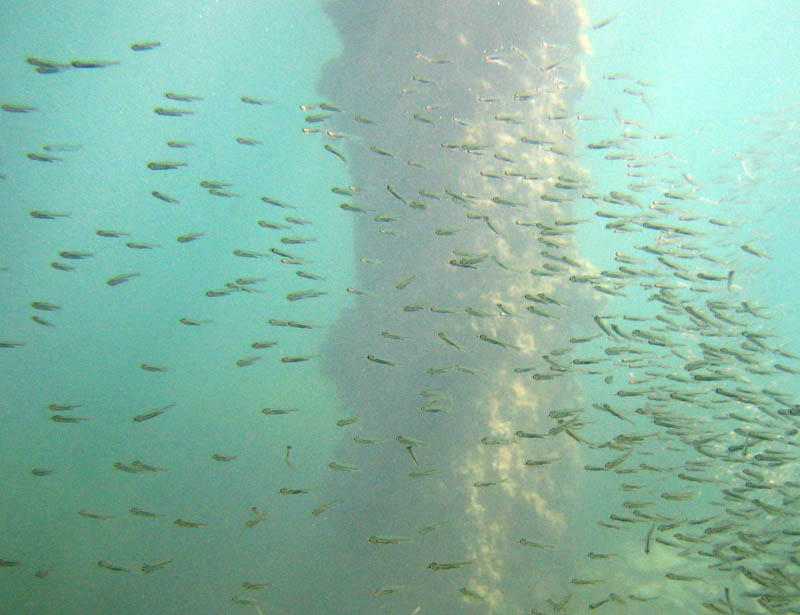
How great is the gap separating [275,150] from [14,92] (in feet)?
116

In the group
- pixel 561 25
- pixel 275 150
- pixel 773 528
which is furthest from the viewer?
pixel 275 150

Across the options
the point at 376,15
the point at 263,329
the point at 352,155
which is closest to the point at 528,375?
the point at 352,155

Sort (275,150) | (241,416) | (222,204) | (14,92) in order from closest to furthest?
(241,416)
(14,92)
(275,150)
(222,204)

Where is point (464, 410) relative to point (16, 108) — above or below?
below

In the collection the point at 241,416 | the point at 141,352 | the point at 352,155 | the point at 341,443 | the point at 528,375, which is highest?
the point at 352,155

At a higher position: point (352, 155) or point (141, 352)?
point (352, 155)

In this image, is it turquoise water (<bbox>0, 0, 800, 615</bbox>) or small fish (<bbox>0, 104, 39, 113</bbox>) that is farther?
turquoise water (<bbox>0, 0, 800, 615</bbox>)

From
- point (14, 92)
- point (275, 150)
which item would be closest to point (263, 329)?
point (275, 150)

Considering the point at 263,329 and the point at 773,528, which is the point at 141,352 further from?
the point at 773,528

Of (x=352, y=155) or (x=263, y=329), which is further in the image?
(x=263, y=329)

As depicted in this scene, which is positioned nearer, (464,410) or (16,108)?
(16,108)

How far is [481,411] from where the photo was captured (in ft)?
37.0

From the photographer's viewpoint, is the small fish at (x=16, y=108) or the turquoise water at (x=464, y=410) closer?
the small fish at (x=16, y=108)

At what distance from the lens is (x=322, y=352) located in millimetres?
12852
